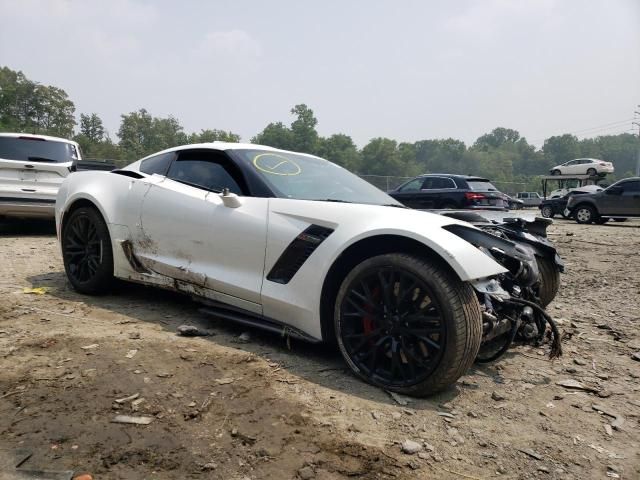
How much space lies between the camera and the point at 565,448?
2.04m

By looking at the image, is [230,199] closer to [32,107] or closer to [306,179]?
[306,179]

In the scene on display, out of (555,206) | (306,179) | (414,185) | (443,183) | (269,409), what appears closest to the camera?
(269,409)

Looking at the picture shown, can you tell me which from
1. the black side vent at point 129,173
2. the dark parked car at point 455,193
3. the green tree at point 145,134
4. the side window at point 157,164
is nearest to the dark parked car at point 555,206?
the dark parked car at point 455,193

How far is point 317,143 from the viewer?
268 ft

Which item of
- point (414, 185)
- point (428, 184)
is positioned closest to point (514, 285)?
point (428, 184)

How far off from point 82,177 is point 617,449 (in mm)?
4516

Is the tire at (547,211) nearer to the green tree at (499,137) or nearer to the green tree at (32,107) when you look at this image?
the green tree at (32,107)

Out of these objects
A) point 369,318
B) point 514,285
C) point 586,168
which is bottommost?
point 369,318

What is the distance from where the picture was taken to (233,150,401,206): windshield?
10.2 ft

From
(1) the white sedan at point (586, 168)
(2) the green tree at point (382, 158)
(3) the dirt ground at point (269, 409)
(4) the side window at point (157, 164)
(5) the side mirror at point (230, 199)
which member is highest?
(2) the green tree at point (382, 158)

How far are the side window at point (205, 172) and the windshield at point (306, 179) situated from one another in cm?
16

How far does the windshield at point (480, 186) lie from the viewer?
11.3m

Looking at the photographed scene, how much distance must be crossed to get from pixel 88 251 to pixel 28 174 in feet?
14.4

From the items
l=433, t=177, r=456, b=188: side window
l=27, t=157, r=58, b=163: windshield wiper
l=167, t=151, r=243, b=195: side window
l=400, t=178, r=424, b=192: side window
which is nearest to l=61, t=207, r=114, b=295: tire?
l=167, t=151, r=243, b=195: side window
